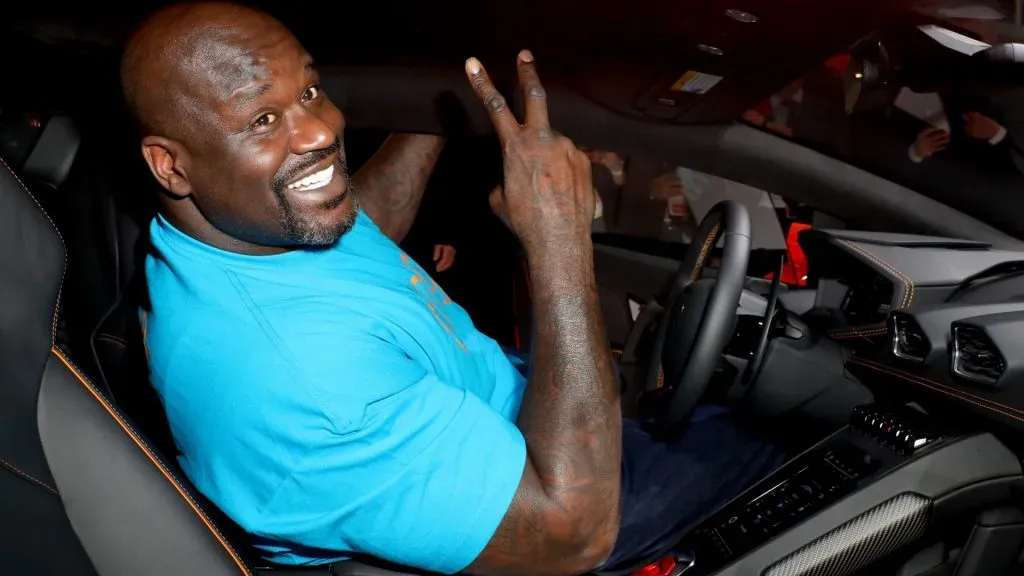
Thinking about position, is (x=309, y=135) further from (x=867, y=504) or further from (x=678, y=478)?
(x=867, y=504)

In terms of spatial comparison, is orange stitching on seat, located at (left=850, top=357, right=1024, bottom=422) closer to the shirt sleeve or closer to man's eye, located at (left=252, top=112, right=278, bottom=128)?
the shirt sleeve

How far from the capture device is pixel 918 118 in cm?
205

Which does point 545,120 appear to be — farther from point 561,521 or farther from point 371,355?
point 561,521

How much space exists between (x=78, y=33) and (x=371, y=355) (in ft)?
3.77

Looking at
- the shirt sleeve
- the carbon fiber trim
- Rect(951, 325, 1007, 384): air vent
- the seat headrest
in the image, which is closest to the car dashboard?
Rect(951, 325, 1007, 384): air vent

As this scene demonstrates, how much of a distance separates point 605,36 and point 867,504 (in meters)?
1.08

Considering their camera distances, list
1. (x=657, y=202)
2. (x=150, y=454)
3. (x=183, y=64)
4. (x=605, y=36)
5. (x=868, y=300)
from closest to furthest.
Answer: (x=150, y=454), (x=183, y=64), (x=868, y=300), (x=605, y=36), (x=657, y=202)

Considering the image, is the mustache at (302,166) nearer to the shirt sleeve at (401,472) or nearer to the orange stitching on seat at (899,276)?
the shirt sleeve at (401,472)

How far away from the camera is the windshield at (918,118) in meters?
1.69

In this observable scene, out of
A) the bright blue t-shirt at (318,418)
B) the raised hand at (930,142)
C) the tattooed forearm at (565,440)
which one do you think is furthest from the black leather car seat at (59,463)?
the raised hand at (930,142)

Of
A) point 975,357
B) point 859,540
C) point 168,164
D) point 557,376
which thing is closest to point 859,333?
point 975,357

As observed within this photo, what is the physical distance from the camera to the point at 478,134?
181 centimetres

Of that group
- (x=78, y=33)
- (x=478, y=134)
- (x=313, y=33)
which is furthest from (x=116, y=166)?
(x=478, y=134)

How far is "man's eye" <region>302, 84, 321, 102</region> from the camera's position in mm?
1129
